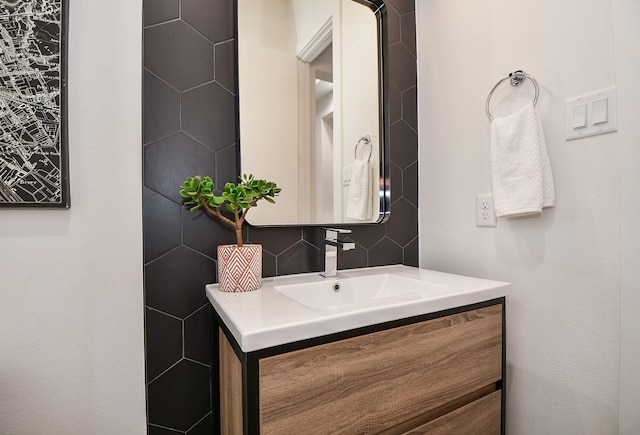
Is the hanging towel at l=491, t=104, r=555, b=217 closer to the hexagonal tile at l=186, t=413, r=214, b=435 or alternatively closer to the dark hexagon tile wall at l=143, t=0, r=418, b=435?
the dark hexagon tile wall at l=143, t=0, r=418, b=435

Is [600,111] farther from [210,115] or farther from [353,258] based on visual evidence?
[210,115]

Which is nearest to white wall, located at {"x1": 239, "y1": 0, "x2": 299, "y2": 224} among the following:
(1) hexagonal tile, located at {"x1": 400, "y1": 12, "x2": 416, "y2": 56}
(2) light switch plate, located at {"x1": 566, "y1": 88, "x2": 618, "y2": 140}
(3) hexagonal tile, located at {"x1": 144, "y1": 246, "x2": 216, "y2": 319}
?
(3) hexagonal tile, located at {"x1": 144, "y1": 246, "x2": 216, "y2": 319}

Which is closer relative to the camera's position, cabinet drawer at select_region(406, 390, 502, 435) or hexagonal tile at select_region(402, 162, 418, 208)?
cabinet drawer at select_region(406, 390, 502, 435)

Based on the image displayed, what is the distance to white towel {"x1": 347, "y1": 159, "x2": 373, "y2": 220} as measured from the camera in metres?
1.35

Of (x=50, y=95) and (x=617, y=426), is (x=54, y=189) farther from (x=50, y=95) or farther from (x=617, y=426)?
(x=617, y=426)

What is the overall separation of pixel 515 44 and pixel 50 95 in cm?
139

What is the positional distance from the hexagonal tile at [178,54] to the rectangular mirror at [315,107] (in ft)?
0.36

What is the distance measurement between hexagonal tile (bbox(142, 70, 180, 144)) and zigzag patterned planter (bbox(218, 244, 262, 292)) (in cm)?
40

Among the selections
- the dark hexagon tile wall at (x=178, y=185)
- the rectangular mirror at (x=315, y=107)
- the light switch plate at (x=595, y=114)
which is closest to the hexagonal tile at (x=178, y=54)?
the dark hexagon tile wall at (x=178, y=185)

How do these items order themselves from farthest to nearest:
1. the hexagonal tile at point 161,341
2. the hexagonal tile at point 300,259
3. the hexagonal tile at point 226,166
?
the hexagonal tile at point 300,259, the hexagonal tile at point 226,166, the hexagonal tile at point 161,341

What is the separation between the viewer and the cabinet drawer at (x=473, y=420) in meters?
0.87

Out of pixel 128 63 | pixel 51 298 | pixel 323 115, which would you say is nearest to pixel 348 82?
pixel 323 115

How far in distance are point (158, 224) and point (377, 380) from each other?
749 millimetres

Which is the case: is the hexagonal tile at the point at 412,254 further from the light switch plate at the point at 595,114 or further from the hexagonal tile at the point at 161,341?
the hexagonal tile at the point at 161,341
